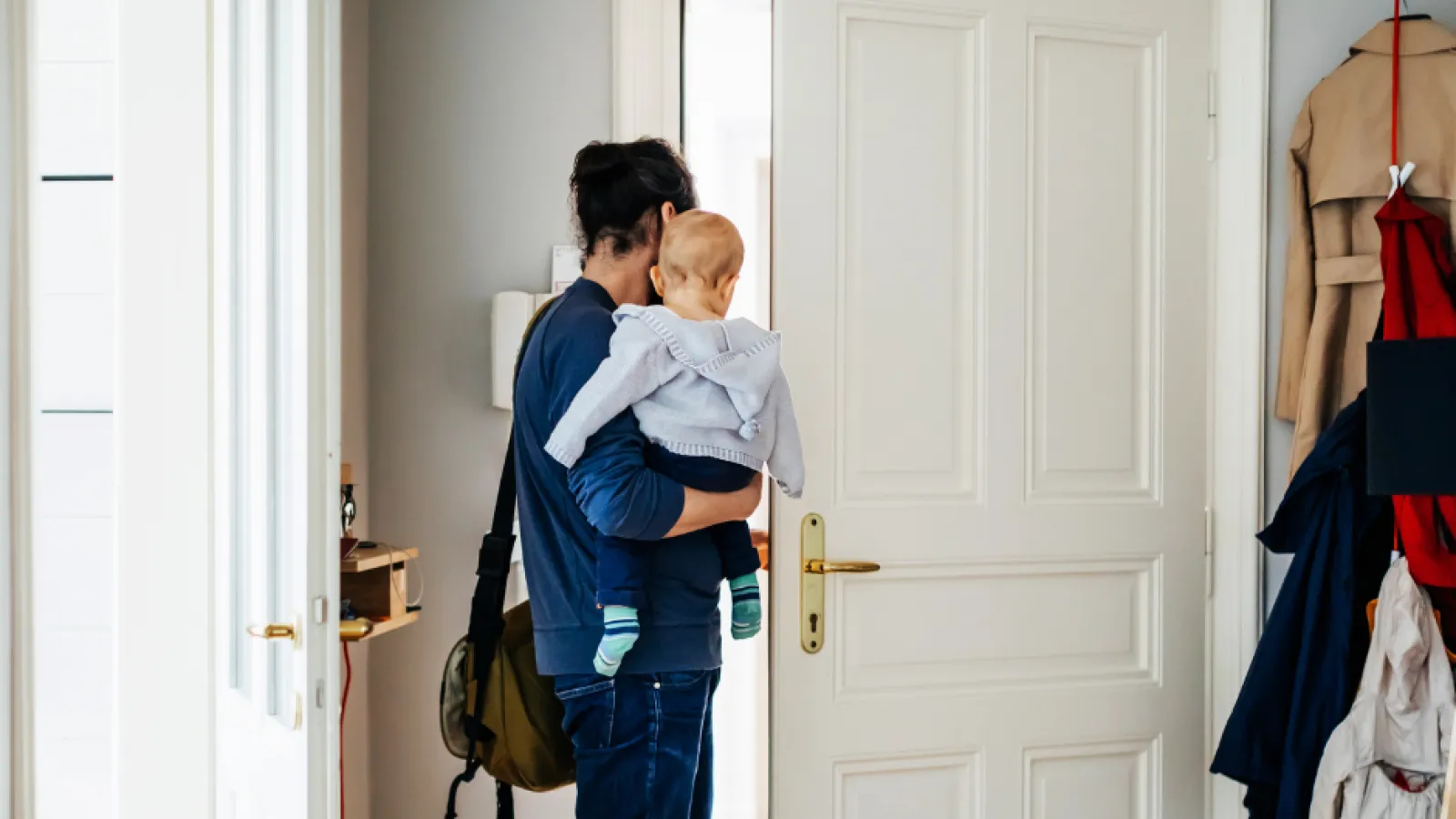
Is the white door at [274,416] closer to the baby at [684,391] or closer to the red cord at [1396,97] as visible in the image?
the baby at [684,391]

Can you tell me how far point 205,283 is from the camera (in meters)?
1.40

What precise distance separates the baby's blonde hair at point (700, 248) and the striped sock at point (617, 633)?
0.47m

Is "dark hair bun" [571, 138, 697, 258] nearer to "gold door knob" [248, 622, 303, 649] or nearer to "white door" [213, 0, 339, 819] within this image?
"white door" [213, 0, 339, 819]

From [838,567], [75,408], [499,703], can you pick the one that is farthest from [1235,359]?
[75,408]

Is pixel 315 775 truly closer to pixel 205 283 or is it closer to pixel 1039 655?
pixel 205 283

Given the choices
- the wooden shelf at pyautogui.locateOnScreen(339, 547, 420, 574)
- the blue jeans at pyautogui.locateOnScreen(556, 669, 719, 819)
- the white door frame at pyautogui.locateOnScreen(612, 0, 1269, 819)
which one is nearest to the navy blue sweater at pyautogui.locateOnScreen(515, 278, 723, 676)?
the blue jeans at pyautogui.locateOnScreen(556, 669, 719, 819)

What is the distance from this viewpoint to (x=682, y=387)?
4.90 ft

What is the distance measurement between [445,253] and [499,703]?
97 centimetres

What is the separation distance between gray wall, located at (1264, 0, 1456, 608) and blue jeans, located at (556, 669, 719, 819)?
4.42ft

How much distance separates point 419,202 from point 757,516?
1869 mm

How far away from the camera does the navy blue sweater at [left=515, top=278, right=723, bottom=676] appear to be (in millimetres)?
1501

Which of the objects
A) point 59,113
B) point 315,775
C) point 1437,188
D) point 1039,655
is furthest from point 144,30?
point 1437,188

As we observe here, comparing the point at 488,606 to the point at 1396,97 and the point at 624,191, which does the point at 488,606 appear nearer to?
the point at 624,191

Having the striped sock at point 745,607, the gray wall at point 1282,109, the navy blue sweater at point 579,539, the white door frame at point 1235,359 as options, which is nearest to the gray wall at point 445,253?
the white door frame at point 1235,359
